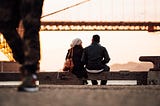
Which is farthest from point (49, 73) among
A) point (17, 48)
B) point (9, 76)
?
point (17, 48)

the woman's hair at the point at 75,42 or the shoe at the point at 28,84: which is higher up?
the woman's hair at the point at 75,42

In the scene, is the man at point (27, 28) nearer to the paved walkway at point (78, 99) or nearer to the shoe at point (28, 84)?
the shoe at point (28, 84)

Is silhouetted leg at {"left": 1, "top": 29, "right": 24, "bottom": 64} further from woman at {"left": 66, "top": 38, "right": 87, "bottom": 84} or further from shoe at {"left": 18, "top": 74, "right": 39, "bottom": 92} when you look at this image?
woman at {"left": 66, "top": 38, "right": 87, "bottom": 84}

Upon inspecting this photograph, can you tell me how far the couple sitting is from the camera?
8.27 m

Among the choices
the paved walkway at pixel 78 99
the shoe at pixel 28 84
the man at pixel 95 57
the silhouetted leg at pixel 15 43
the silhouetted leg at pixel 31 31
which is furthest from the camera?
the man at pixel 95 57

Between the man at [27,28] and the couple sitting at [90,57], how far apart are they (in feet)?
15.2

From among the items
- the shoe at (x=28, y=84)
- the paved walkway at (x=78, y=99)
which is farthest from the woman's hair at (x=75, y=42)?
the paved walkway at (x=78, y=99)

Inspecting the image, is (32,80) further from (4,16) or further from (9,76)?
(9,76)

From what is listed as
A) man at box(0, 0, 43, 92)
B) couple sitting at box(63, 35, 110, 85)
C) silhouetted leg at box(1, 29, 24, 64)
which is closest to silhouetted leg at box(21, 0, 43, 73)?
man at box(0, 0, 43, 92)

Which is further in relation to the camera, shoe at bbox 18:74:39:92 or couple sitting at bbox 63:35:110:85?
couple sitting at bbox 63:35:110:85

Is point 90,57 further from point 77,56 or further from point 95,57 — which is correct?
point 77,56

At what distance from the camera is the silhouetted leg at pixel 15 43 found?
3639mm

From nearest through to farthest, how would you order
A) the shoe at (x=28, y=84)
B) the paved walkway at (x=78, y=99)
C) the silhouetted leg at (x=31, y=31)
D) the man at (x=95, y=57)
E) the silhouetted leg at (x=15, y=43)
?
the paved walkway at (x=78, y=99) < the shoe at (x=28, y=84) < the silhouetted leg at (x=31, y=31) < the silhouetted leg at (x=15, y=43) < the man at (x=95, y=57)

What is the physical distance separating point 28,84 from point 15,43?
521mm
